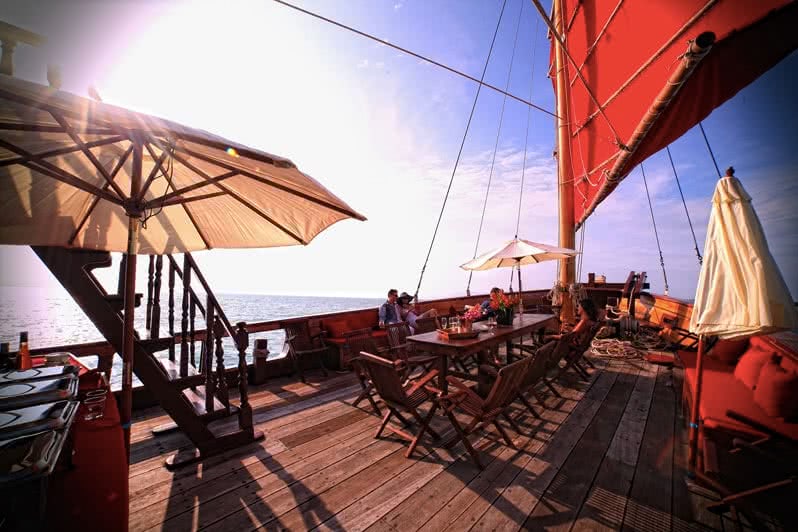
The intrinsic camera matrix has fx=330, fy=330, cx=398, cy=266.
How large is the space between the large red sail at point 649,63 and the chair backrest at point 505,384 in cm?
324

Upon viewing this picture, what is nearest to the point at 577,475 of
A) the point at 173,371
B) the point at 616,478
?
the point at 616,478

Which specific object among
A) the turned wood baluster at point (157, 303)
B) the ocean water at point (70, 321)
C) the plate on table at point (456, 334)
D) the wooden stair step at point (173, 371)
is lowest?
the ocean water at point (70, 321)

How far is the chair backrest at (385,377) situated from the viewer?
123 inches

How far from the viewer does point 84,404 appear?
79.8 inches

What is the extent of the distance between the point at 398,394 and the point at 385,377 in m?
0.21

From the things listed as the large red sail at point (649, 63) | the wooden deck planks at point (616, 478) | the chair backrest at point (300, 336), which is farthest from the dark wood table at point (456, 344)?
the large red sail at point (649, 63)

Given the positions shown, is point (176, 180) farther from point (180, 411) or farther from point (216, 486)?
point (216, 486)

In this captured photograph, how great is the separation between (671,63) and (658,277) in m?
10.5

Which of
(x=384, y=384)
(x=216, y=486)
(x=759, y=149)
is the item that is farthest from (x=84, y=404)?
(x=759, y=149)

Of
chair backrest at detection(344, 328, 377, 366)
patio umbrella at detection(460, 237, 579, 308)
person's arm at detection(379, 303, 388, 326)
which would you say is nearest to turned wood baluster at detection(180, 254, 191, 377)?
chair backrest at detection(344, 328, 377, 366)

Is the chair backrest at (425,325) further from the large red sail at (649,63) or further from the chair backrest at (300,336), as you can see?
the large red sail at (649,63)

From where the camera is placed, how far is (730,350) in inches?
177

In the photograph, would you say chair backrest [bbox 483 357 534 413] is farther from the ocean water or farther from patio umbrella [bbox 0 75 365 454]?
the ocean water

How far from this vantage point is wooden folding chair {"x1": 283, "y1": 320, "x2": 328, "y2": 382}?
5.53 m
